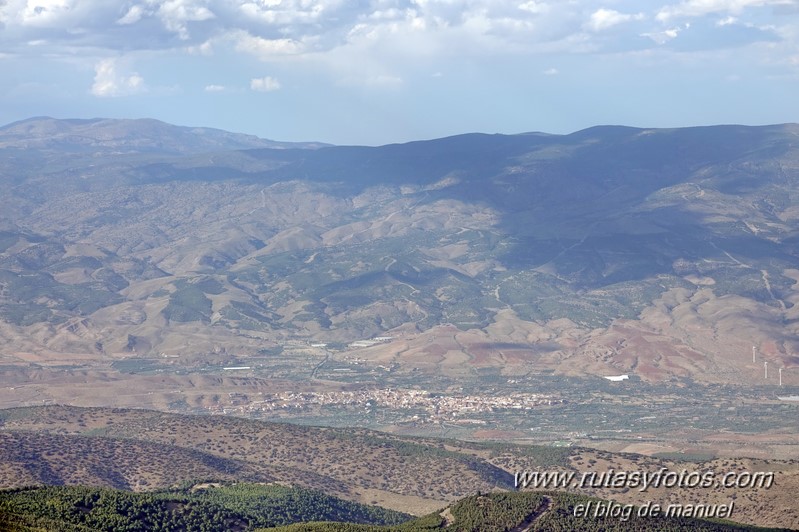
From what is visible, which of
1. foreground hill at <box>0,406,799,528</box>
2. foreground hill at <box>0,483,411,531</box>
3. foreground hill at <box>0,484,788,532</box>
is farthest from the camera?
foreground hill at <box>0,406,799,528</box>

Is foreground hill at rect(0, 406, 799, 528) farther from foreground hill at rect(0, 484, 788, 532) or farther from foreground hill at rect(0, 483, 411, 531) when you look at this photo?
foreground hill at rect(0, 484, 788, 532)

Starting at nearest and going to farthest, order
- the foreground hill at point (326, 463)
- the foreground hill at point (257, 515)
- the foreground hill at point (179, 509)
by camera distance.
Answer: the foreground hill at point (179, 509) → the foreground hill at point (257, 515) → the foreground hill at point (326, 463)

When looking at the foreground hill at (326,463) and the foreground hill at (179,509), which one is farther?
the foreground hill at (326,463)

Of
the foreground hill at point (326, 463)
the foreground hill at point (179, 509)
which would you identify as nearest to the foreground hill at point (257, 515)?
the foreground hill at point (179, 509)

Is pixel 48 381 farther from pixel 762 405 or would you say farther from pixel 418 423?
pixel 762 405

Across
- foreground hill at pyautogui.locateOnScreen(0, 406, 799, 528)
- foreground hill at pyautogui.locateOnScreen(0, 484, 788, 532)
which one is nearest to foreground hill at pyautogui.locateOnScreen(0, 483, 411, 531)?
foreground hill at pyautogui.locateOnScreen(0, 484, 788, 532)

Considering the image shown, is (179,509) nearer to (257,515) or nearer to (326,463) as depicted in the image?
(257,515)

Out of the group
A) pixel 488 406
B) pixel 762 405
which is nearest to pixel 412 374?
pixel 488 406

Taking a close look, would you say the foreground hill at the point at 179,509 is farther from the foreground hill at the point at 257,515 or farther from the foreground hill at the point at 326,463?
the foreground hill at the point at 326,463
